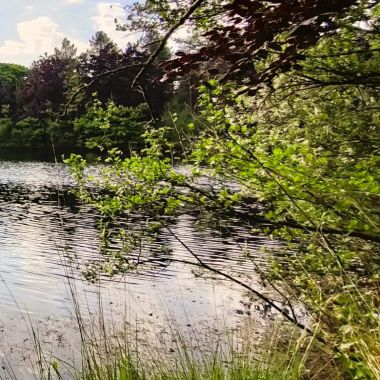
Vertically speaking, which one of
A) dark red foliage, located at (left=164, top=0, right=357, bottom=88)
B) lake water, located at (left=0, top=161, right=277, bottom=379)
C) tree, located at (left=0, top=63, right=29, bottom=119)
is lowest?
lake water, located at (left=0, top=161, right=277, bottom=379)

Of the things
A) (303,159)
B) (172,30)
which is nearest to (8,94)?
(303,159)

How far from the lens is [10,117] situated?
206 feet

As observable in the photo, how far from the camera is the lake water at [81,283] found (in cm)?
816

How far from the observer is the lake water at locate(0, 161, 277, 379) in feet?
26.8

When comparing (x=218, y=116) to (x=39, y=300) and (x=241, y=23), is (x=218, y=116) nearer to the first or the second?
(x=241, y=23)

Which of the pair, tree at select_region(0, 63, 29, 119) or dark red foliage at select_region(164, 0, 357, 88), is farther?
tree at select_region(0, 63, 29, 119)

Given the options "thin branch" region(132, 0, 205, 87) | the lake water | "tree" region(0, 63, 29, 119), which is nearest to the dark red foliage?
"thin branch" region(132, 0, 205, 87)

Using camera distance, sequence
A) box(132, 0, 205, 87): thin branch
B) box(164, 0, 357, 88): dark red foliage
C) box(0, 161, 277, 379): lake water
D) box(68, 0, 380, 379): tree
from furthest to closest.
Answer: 1. box(0, 161, 277, 379): lake water
2. box(68, 0, 380, 379): tree
3. box(164, 0, 357, 88): dark red foliage
4. box(132, 0, 205, 87): thin branch

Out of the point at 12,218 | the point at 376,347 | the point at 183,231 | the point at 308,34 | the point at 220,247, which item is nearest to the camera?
the point at 376,347

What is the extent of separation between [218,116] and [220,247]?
1182cm

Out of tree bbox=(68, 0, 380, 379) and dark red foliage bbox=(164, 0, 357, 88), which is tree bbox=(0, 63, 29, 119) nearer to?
tree bbox=(68, 0, 380, 379)

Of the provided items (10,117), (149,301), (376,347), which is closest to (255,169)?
(376,347)

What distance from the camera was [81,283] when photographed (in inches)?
470

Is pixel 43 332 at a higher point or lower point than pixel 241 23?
lower
